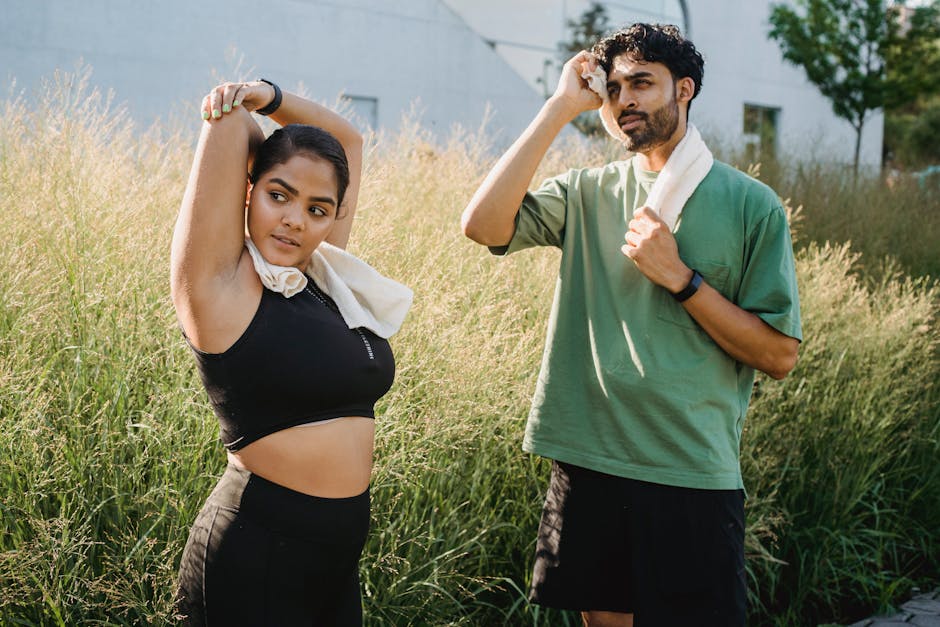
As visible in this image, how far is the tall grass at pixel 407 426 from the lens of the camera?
266 cm

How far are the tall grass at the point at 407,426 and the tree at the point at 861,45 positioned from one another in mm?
12263

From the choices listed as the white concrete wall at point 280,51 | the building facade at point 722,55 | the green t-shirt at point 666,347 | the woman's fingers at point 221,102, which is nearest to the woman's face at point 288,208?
the woman's fingers at point 221,102

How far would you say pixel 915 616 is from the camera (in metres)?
4.08

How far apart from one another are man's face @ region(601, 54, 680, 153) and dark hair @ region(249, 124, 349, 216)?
90 centimetres

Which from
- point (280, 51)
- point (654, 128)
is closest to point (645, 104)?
point (654, 128)

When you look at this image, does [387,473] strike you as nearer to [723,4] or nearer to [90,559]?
[90,559]

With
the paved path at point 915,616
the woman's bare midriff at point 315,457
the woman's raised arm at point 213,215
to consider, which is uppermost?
the woman's raised arm at point 213,215

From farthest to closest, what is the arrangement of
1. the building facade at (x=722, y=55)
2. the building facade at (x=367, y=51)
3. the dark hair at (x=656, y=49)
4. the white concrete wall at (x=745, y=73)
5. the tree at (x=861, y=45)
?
the white concrete wall at (x=745, y=73) < the building facade at (x=722, y=55) < the tree at (x=861, y=45) < the building facade at (x=367, y=51) < the dark hair at (x=656, y=49)

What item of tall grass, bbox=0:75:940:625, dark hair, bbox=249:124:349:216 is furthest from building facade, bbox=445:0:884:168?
dark hair, bbox=249:124:349:216

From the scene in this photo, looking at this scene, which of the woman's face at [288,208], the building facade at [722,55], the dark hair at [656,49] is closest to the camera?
the woman's face at [288,208]

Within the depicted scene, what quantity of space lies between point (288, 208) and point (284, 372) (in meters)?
0.36

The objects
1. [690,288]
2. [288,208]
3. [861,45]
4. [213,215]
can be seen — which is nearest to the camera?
[213,215]

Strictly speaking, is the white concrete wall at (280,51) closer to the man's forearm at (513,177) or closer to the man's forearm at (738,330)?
the man's forearm at (513,177)

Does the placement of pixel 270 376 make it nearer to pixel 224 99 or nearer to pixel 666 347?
pixel 224 99
